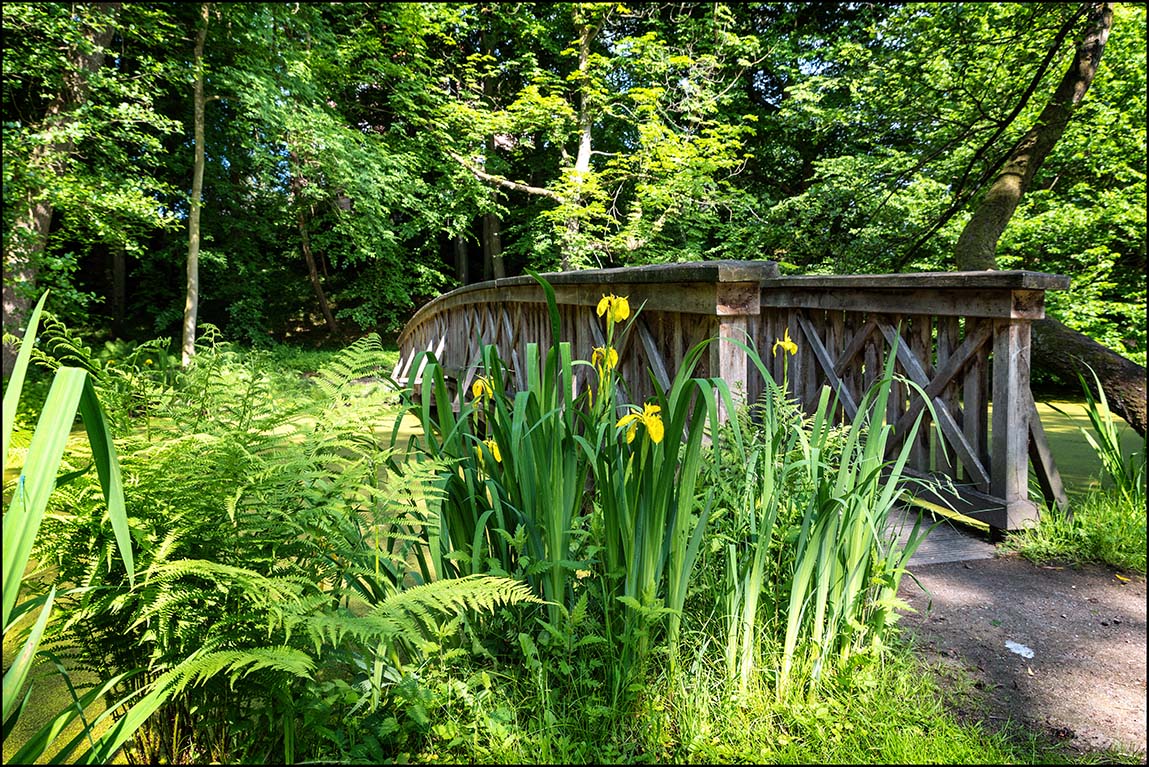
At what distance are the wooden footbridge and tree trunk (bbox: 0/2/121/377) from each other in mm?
5601

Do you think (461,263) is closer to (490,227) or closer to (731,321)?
(490,227)

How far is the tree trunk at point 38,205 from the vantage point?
6.48 m

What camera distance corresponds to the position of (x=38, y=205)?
23.3 ft

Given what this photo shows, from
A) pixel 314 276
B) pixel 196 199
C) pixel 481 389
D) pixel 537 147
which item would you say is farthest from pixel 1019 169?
pixel 314 276

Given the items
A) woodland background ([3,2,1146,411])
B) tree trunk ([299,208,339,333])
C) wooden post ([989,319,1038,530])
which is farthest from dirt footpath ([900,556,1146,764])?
tree trunk ([299,208,339,333])

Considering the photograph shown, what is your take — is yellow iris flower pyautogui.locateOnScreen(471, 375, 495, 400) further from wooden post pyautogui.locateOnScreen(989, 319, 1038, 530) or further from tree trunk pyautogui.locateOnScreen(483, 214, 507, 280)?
tree trunk pyautogui.locateOnScreen(483, 214, 507, 280)

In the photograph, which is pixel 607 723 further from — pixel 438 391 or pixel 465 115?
pixel 465 115

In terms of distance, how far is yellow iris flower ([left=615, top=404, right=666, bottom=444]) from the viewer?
1.44 metres

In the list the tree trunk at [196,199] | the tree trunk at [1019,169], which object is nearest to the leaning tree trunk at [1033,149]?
the tree trunk at [1019,169]

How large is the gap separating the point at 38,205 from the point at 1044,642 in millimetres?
8833

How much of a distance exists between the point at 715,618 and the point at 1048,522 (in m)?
1.66

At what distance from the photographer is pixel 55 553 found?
1.48 m

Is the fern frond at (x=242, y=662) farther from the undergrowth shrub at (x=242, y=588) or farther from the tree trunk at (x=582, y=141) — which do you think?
the tree trunk at (x=582, y=141)

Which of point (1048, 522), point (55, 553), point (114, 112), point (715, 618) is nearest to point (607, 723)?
point (715, 618)
